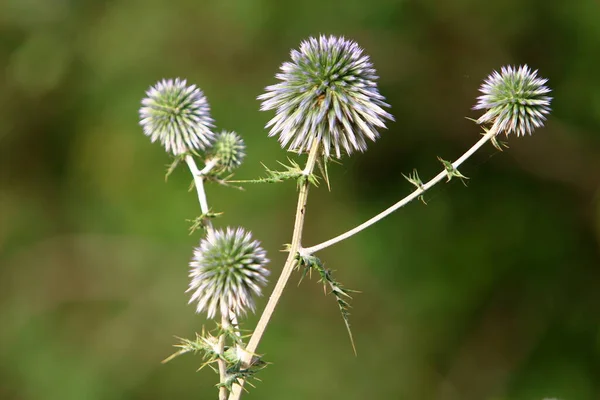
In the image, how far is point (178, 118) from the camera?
2.43m

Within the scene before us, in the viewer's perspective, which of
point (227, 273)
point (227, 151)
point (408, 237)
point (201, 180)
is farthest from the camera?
point (408, 237)

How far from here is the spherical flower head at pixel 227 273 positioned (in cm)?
195

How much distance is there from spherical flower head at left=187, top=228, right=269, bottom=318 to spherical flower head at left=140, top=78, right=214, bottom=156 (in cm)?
45

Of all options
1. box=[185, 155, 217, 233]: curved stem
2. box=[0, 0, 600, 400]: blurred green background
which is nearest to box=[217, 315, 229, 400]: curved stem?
box=[185, 155, 217, 233]: curved stem

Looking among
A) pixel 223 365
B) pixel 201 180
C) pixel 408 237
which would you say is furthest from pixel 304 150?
pixel 408 237

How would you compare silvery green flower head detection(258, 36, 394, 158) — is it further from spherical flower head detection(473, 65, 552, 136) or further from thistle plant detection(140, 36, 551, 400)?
spherical flower head detection(473, 65, 552, 136)

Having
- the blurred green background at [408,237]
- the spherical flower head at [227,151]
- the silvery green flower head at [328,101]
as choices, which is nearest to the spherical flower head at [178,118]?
the spherical flower head at [227,151]

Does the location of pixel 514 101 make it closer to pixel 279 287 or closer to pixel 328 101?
pixel 328 101

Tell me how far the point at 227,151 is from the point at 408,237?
137 inches

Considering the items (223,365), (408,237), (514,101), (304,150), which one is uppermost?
(408,237)

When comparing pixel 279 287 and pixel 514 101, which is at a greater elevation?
pixel 514 101

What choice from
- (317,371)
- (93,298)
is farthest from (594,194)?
(93,298)

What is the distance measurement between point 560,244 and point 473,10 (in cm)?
227

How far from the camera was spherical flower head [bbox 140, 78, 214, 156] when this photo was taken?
2376 mm
